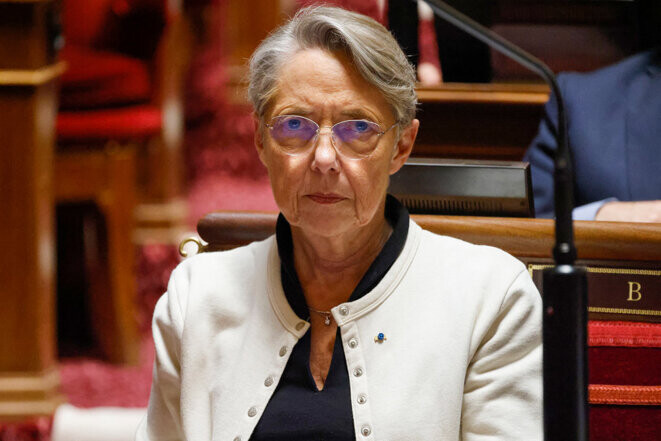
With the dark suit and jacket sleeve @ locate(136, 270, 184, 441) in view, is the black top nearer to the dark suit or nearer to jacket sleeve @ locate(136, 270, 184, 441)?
jacket sleeve @ locate(136, 270, 184, 441)

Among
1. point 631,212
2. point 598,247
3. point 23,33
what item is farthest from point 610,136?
point 23,33

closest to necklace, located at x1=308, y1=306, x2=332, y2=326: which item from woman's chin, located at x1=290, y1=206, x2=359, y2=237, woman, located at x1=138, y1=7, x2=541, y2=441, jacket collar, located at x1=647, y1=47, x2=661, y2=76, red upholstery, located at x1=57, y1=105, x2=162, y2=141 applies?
woman, located at x1=138, y1=7, x2=541, y2=441

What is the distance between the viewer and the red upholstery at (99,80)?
2621mm

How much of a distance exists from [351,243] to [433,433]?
0.91 ft

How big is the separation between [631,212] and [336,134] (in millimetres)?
780

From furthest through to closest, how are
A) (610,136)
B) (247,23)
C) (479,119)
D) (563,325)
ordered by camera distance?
(247,23) < (610,136) < (479,119) < (563,325)

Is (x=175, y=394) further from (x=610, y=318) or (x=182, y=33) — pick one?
(x=182, y=33)

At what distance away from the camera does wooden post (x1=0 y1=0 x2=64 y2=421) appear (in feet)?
7.40

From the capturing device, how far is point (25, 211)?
7.58ft

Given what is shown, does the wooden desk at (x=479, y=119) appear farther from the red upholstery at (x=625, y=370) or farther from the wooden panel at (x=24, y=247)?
the wooden panel at (x=24, y=247)

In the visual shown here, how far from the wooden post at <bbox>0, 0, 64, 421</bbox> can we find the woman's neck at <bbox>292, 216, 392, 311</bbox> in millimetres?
1198

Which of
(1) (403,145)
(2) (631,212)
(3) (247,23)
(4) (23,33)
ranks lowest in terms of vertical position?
(2) (631,212)

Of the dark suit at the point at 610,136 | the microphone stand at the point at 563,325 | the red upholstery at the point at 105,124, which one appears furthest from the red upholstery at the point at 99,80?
the microphone stand at the point at 563,325

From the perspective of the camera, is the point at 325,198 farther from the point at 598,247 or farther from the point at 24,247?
the point at 24,247
